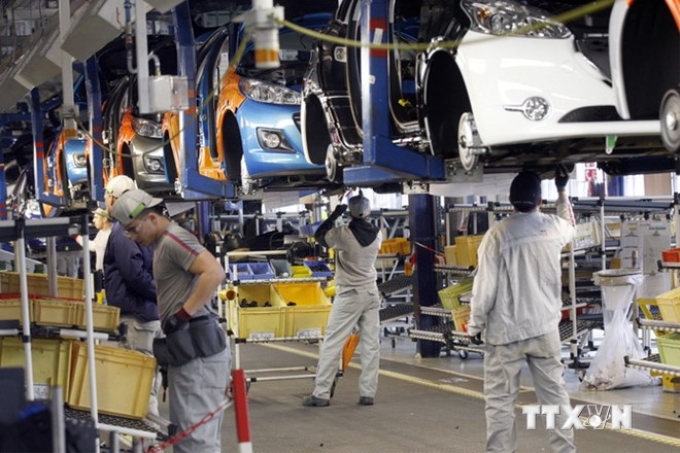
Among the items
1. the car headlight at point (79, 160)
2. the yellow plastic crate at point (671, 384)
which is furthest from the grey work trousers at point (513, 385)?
the car headlight at point (79, 160)

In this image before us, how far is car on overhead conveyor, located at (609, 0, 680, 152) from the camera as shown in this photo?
6137 mm

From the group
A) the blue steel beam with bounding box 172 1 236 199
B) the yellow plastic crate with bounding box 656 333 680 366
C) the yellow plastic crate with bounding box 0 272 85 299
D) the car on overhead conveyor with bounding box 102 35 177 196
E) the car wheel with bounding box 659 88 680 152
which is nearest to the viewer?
the car wheel with bounding box 659 88 680 152

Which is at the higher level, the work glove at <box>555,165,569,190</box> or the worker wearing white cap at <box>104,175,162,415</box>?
the work glove at <box>555,165,569,190</box>

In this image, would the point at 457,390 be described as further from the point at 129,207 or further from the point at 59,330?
the point at 59,330

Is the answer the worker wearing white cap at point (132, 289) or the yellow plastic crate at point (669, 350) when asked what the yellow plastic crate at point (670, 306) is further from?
the worker wearing white cap at point (132, 289)

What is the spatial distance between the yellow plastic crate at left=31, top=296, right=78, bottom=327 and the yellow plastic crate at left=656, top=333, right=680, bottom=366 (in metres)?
4.99

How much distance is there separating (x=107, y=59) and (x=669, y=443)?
9994mm

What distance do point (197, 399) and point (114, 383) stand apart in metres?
0.44

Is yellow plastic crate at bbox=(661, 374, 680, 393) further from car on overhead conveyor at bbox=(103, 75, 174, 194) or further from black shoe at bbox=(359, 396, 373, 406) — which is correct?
car on overhead conveyor at bbox=(103, 75, 174, 194)

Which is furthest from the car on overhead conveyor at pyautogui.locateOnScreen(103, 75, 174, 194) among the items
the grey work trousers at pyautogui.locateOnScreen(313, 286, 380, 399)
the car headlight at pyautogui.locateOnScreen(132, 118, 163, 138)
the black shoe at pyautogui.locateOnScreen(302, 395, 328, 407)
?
the black shoe at pyautogui.locateOnScreen(302, 395, 328, 407)

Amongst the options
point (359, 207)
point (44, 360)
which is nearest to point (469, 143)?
point (44, 360)

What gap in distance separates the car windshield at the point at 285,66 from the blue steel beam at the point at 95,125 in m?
3.78

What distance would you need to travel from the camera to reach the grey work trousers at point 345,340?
11.1m

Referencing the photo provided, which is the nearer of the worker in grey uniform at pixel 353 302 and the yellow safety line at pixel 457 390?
the yellow safety line at pixel 457 390
